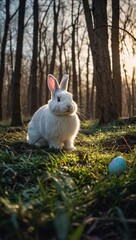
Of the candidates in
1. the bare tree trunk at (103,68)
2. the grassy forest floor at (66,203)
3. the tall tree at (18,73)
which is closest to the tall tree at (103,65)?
the bare tree trunk at (103,68)

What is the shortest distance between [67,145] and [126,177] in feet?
7.52

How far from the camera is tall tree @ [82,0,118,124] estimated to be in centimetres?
963

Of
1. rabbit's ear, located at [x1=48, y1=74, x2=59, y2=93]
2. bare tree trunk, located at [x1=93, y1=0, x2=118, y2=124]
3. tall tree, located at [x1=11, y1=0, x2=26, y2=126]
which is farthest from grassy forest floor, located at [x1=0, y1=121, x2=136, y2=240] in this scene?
tall tree, located at [x1=11, y1=0, x2=26, y2=126]

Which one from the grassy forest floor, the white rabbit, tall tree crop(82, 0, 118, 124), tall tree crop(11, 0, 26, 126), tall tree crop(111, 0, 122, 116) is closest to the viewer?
the grassy forest floor

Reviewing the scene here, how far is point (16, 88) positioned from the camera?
40.2 feet

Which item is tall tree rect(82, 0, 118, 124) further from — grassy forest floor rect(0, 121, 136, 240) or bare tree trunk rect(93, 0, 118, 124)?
grassy forest floor rect(0, 121, 136, 240)

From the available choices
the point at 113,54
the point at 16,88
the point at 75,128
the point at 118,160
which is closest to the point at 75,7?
the point at 113,54

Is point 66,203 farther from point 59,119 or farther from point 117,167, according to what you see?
point 59,119

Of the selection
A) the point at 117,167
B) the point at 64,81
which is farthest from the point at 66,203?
the point at 64,81

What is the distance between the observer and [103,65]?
32.1 feet

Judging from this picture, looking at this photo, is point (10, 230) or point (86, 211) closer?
point (10, 230)

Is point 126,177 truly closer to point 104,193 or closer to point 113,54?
point 104,193

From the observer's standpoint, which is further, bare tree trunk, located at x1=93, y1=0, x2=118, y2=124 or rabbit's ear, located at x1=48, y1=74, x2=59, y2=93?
bare tree trunk, located at x1=93, y1=0, x2=118, y2=124

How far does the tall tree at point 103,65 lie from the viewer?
963 centimetres
